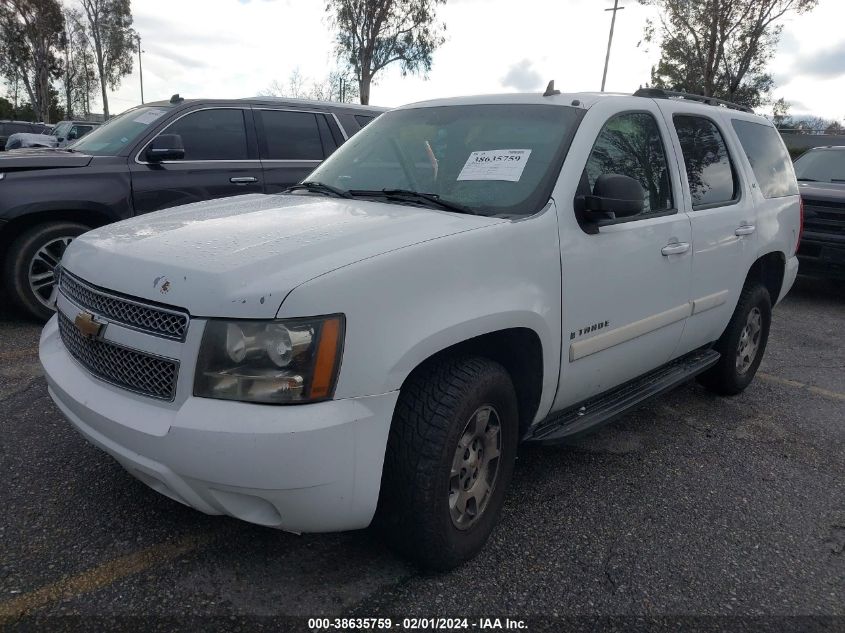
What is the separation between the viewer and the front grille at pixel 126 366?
6.81 ft

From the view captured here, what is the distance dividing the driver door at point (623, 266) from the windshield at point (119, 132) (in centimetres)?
414

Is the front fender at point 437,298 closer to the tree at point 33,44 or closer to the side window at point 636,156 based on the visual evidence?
the side window at point 636,156

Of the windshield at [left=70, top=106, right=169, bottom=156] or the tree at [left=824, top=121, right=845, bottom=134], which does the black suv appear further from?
the tree at [left=824, top=121, right=845, bottom=134]

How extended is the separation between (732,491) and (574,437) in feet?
3.26

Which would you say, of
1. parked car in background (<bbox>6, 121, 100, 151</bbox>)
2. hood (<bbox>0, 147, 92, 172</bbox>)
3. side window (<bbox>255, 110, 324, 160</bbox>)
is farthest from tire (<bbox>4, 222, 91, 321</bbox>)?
parked car in background (<bbox>6, 121, 100, 151</bbox>)

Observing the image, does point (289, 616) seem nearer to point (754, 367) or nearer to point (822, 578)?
point (822, 578)

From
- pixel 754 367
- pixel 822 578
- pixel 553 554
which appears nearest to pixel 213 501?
pixel 553 554

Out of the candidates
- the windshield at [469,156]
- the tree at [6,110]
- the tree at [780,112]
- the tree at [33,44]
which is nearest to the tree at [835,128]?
the tree at [780,112]

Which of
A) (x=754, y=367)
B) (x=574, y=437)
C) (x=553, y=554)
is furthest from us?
(x=754, y=367)

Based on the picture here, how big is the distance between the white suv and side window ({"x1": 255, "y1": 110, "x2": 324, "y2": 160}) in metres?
2.79

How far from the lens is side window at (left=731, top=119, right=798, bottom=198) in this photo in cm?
432

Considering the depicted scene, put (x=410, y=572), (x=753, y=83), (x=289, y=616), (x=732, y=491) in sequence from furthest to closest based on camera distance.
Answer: (x=753, y=83) → (x=732, y=491) → (x=410, y=572) → (x=289, y=616)

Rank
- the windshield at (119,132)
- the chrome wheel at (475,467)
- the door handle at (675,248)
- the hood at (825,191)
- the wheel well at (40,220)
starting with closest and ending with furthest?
the chrome wheel at (475,467) → the door handle at (675,248) → the wheel well at (40,220) → the windshield at (119,132) → the hood at (825,191)

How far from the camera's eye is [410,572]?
2465mm
